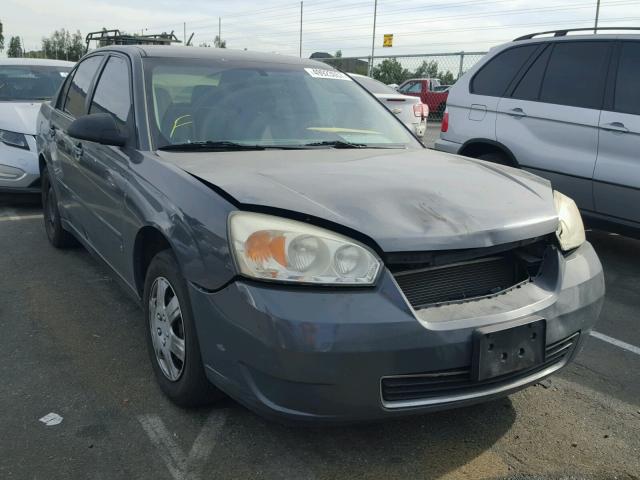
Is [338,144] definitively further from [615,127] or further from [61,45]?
[61,45]

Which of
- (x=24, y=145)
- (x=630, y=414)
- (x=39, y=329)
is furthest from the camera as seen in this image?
(x=24, y=145)

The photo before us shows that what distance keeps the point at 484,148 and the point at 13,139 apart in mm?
4942

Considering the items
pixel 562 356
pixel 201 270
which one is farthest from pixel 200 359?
pixel 562 356

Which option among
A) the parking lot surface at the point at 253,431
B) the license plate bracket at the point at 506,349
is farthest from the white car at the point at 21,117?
the license plate bracket at the point at 506,349

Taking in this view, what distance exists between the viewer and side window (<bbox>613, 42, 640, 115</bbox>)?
4.80 metres

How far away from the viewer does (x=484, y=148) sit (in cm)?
584

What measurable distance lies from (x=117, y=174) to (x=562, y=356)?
7.58ft

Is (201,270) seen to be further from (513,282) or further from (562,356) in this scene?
(562,356)

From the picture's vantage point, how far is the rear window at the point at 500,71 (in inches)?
222

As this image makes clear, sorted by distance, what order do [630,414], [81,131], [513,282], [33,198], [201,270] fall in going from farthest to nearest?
[33,198] → [81,131] → [630,414] → [513,282] → [201,270]

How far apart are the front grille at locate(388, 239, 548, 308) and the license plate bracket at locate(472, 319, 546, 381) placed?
187 mm

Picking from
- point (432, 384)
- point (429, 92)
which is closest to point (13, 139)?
point (432, 384)

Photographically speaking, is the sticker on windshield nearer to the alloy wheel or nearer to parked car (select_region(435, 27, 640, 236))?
the alloy wheel

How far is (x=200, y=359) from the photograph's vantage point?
2430mm
